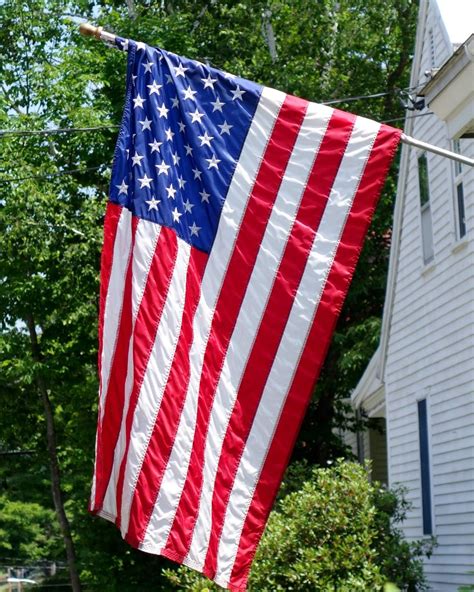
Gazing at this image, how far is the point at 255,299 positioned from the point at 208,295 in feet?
1.13

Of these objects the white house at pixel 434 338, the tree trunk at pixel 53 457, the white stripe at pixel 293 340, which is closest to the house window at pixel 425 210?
the white house at pixel 434 338

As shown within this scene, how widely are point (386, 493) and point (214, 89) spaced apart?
8.09m

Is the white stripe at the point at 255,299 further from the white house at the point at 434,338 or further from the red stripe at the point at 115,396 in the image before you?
the white house at the point at 434,338

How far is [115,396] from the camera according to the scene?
7.90 meters

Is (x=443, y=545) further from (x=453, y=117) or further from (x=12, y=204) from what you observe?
(x=12, y=204)

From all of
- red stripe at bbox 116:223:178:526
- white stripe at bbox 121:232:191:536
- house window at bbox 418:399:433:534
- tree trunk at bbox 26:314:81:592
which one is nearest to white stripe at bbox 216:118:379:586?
white stripe at bbox 121:232:191:536

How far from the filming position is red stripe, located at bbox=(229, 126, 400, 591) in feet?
23.8

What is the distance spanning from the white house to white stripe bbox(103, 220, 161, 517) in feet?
17.8

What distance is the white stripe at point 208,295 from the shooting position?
749 cm

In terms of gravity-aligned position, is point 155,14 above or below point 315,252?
above

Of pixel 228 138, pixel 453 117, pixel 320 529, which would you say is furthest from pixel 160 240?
pixel 320 529

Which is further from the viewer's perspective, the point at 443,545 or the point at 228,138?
the point at 443,545

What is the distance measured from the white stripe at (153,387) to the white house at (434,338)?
561 centimetres

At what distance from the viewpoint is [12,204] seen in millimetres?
25016
